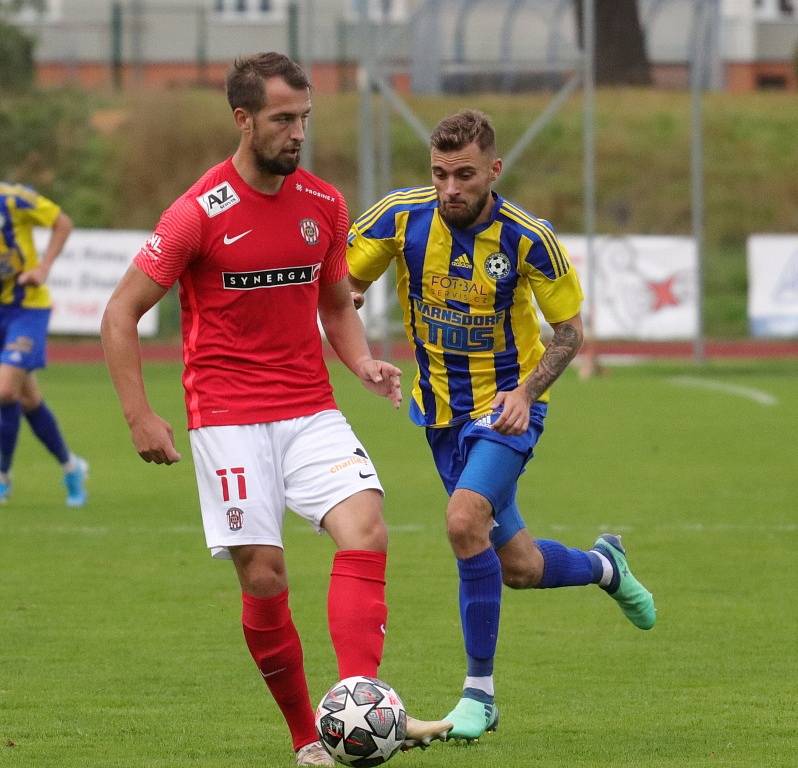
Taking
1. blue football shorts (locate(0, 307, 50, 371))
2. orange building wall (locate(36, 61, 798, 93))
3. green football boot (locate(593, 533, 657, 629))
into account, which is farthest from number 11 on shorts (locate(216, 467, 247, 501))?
orange building wall (locate(36, 61, 798, 93))

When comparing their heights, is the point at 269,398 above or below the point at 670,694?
above

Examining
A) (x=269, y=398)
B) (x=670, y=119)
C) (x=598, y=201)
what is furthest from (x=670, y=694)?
(x=670, y=119)

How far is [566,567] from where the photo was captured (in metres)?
6.20

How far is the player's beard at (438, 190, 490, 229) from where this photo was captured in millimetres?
5746

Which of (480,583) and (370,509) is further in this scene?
(480,583)

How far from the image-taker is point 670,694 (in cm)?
596

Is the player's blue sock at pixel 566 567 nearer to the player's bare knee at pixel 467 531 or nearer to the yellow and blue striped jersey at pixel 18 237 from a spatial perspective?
the player's bare knee at pixel 467 531

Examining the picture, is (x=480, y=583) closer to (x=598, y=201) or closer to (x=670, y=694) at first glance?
(x=670, y=694)

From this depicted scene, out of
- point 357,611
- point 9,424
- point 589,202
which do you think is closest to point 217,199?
point 357,611

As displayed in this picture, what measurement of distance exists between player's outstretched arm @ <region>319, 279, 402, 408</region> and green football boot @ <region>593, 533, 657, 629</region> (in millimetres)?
1477

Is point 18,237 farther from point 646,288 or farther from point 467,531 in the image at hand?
point 646,288

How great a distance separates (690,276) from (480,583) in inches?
737

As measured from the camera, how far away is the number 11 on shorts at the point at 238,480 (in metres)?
4.91

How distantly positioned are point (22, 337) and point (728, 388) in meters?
11.7
